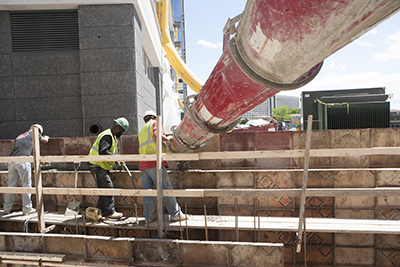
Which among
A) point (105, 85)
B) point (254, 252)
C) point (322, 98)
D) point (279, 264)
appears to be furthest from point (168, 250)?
point (322, 98)

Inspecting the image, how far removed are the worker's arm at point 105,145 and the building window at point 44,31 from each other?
5.33 meters

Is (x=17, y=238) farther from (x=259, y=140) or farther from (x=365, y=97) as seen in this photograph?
(x=365, y=97)

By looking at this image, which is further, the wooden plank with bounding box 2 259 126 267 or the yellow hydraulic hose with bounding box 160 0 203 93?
the yellow hydraulic hose with bounding box 160 0 203 93

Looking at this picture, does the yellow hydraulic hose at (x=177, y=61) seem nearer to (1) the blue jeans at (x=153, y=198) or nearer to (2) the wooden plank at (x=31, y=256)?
(1) the blue jeans at (x=153, y=198)

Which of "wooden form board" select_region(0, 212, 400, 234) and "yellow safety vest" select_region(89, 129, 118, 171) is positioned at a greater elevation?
"yellow safety vest" select_region(89, 129, 118, 171)

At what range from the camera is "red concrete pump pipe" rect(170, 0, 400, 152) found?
107 cm

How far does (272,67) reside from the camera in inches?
60.7

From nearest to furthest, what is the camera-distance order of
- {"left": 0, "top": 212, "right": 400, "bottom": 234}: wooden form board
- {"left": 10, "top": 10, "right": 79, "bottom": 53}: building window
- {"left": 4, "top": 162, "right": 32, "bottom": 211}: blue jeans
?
1. {"left": 0, "top": 212, "right": 400, "bottom": 234}: wooden form board
2. {"left": 4, "top": 162, "right": 32, "bottom": 211}: blue jeans
3. {"left": 10, "top": 10, "right": 79, "bottom": 53}: building window

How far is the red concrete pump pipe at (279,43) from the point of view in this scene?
1.07 m

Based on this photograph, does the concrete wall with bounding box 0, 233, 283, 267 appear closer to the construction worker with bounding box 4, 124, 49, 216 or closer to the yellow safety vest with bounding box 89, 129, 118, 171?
the construction worker with bounding box 4, 124, 49, 216

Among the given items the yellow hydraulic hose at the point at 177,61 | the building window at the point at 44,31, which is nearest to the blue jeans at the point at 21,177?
the building window at the point at 44,31

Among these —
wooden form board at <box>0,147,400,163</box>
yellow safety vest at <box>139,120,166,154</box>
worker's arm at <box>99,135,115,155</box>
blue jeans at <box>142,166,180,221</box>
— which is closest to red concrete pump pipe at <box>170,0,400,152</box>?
wooden form board at <box>0,147,400,163</box>

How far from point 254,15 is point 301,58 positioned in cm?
37

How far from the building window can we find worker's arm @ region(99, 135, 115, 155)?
5.33 m
